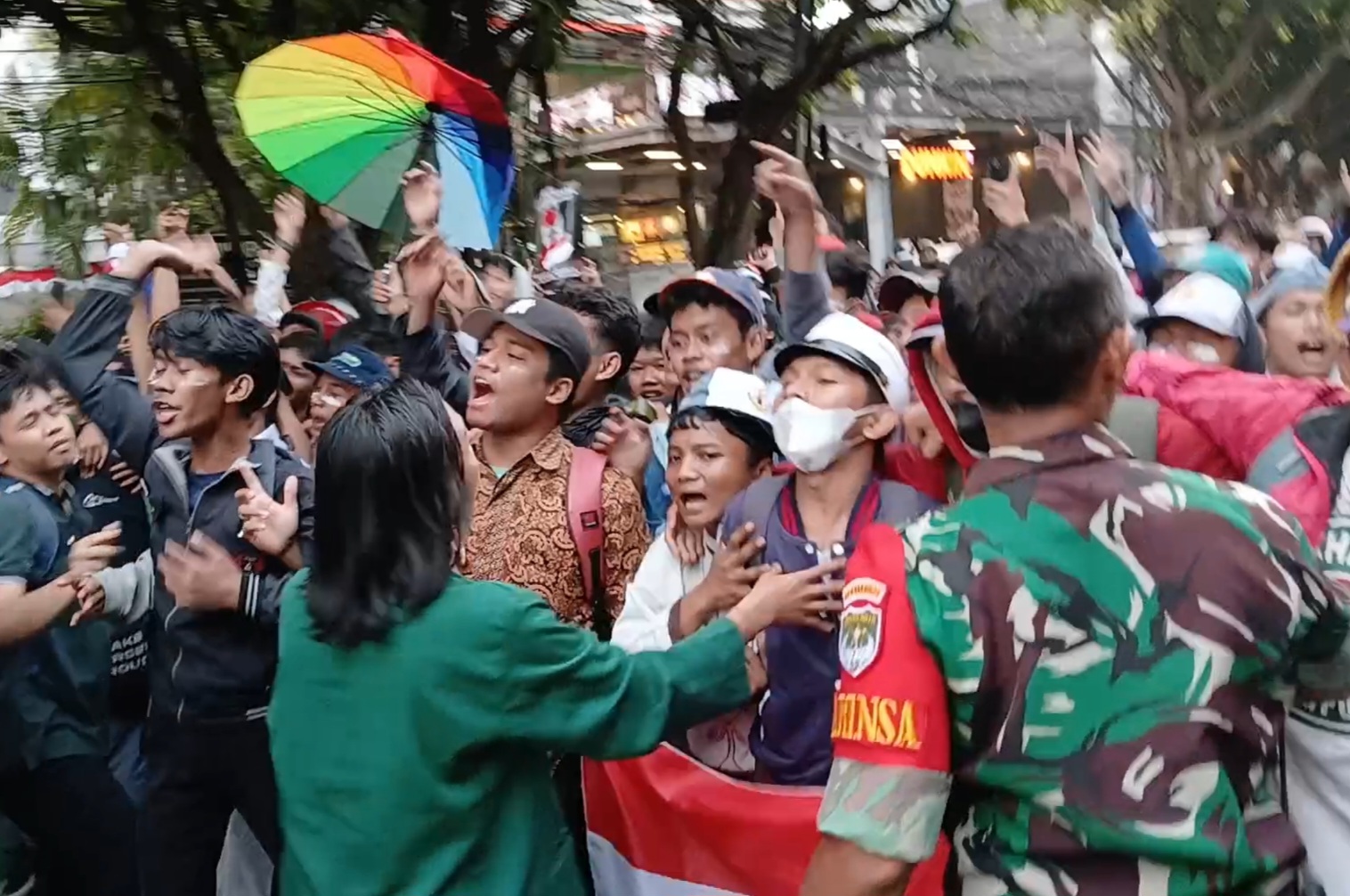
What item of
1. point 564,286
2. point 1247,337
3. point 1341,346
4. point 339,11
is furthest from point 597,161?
point 1341,346

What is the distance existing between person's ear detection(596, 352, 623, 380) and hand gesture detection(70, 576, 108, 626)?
1.72 metres

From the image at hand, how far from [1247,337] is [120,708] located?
12.2ft

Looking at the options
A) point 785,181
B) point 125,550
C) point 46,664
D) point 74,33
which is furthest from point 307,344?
point 74,33

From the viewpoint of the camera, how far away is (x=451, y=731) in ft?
6.84

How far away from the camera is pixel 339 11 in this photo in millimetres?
7590

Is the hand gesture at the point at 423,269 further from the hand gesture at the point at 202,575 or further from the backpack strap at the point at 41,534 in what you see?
the hand gesture at the point at 202,575

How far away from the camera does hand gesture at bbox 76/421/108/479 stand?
4066mm

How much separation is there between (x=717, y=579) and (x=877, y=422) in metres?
0.53

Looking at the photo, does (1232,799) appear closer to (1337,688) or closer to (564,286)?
(1337,688)

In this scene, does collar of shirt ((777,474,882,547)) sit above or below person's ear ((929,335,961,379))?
below

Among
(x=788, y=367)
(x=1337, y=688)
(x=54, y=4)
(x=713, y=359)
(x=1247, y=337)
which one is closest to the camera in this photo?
(x=1337, y=688)

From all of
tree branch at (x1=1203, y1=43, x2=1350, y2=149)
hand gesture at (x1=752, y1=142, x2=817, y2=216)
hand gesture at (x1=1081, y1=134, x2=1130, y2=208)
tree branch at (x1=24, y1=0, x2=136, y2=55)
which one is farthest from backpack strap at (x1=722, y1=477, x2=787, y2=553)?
tree branch at (x1=1203, y1=43, x2=1350, y2=149)

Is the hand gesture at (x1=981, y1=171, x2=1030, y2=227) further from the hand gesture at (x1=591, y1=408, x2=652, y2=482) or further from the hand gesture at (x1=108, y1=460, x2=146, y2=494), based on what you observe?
the hand gesture at (x1=108, y1=460, x2=146, y2=494)

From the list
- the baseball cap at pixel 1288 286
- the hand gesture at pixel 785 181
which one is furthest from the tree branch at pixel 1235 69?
the hand gesture at pixel 785 181
